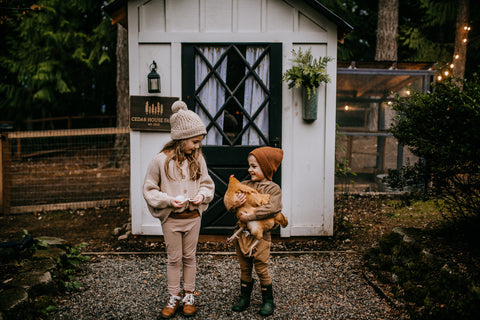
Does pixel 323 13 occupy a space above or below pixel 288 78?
above

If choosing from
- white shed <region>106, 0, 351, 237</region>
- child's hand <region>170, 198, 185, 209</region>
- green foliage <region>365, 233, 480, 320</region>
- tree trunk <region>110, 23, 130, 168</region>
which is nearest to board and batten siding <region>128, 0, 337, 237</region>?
white shed <region>106, 0, 351, 237</region>

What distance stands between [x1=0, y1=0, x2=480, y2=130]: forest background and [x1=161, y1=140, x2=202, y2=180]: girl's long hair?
726 cm

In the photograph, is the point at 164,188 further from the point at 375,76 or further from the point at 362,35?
the point at 362,35

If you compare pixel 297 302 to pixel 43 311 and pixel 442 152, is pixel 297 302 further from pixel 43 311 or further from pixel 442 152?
pixel 43 311

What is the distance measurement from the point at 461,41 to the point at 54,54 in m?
13.4

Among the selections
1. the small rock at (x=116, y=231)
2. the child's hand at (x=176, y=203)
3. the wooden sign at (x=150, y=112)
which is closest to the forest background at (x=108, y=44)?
the small rock at (x=116, y=231)

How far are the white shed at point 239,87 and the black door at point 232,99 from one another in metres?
0.01

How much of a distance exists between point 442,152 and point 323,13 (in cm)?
258

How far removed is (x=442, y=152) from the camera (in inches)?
134

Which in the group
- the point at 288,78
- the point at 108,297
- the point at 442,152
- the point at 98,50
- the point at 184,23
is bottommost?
the point at 108,297

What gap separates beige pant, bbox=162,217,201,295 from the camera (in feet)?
10.5

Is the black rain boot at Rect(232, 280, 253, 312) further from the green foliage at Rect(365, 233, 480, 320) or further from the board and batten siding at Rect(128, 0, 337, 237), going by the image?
the board and batten siding at Rect(128, 0, 337, 237)

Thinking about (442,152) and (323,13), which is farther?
(323,13)

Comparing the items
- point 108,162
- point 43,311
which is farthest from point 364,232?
point 108,162
